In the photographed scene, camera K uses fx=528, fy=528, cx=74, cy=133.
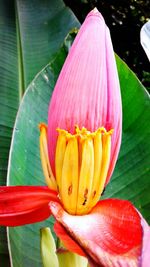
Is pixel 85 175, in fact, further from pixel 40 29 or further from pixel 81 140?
pixel 40 29

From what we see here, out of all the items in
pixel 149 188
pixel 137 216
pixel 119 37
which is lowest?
pixel 119 37

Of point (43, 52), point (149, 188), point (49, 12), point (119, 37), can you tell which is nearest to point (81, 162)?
point (149, 188)

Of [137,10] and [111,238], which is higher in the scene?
[111,238]

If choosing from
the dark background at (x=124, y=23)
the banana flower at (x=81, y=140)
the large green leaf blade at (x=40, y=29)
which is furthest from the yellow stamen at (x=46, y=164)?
the dark background at (x=124, y=23)

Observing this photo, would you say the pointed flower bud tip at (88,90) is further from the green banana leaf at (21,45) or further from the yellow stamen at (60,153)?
the green banana leaf at (21,45)

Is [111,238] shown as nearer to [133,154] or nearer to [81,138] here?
[81,138]

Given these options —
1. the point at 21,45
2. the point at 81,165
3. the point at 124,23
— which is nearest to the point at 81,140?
the point at 81,165
